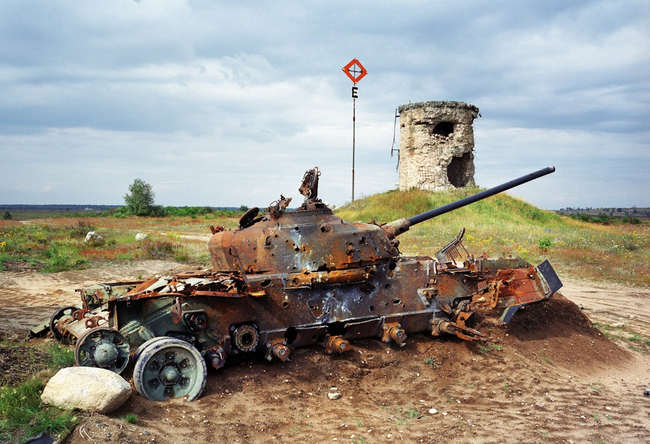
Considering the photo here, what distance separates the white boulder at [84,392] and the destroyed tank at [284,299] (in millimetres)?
575

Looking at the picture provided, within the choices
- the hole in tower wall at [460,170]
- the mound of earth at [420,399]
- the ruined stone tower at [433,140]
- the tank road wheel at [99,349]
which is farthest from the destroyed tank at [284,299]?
the hole in tower wall at [460,170]

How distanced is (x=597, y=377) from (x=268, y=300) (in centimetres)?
587

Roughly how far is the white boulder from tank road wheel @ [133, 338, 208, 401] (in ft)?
1.80

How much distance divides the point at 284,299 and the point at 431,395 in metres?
2.55

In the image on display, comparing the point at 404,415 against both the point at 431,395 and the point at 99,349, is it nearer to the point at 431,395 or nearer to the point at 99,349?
the point at 431,395

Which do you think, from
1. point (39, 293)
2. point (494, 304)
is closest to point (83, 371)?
point (494, 304)

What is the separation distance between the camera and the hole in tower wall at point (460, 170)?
3438 centimetres

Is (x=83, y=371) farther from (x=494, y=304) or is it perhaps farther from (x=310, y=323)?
(x=494, y=304)

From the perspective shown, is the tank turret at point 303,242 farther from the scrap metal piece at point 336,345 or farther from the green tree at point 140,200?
the green tree at point 140,200

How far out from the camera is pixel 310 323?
7855 mm

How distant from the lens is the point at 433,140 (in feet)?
107

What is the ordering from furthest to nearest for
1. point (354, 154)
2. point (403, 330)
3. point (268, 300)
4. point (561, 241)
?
point (354, 154), point (561, 241), point (403, 330), point (268, 300)

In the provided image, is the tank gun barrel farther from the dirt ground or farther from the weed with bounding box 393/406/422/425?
the weed with bounding box 393/406/422/425

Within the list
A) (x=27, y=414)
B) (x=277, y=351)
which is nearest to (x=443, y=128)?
(x=277, y=351)
